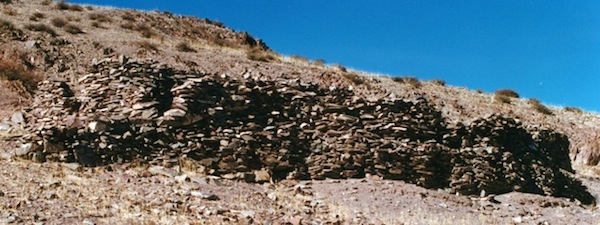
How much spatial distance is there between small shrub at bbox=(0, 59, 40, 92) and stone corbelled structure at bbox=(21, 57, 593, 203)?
2777 millimetres

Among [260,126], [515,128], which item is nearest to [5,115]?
[260,126]

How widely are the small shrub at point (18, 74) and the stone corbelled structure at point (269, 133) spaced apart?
2777 mm

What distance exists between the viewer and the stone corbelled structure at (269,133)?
1386 cm

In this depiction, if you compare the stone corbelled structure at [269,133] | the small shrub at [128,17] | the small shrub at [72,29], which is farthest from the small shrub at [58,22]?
the stone corbelled structure at [269,133]

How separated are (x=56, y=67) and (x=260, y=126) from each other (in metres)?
9.23

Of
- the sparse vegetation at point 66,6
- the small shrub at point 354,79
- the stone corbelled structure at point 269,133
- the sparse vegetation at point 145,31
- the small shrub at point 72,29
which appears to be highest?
the sparse vegetation at point 66,6

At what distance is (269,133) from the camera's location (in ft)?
48.5

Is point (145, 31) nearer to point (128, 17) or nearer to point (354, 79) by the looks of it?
point (128, 17)

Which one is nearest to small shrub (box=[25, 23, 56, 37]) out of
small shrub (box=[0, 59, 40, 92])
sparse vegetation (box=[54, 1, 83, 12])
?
small shrub (box=[0, 59, 40, 92])

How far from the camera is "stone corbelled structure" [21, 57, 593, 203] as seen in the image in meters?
13.9

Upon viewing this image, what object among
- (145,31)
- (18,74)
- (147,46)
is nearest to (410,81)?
(147,46)

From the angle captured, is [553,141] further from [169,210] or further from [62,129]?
[62,129]

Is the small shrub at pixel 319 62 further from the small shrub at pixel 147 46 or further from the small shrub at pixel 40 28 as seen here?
the small shrub at pixel 40 28

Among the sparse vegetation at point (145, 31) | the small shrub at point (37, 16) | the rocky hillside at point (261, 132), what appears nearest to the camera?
the rocky hillside at point (261, 132)
